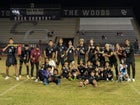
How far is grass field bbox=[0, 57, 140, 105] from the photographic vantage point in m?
11.2

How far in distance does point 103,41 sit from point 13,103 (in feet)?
112

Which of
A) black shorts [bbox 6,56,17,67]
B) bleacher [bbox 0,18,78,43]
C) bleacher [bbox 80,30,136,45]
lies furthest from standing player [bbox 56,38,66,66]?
bleacher [bbox 0,18,78,43]

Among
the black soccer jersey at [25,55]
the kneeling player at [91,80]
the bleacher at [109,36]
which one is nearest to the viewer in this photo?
the kneeling player at [91,80]

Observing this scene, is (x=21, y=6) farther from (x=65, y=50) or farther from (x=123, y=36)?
(x=65, y=50)

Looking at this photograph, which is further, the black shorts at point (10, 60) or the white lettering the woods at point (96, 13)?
the white lettering the woods at point (96, 13)

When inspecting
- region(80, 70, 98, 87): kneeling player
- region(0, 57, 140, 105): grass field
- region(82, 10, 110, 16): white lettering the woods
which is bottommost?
region(0, 57, 140, 105): grass field

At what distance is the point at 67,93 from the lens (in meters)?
13.1

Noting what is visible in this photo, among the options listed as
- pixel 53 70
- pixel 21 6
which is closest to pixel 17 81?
pixel 53 70

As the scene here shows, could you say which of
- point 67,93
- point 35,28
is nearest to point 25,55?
point 67,93

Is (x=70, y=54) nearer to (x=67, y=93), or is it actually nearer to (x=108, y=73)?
(x=108, y=73)

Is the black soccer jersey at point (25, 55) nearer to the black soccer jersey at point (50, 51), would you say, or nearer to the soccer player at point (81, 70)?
Result: the black soccer jersey at point (50, 51)

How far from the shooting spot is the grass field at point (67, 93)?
1125cm

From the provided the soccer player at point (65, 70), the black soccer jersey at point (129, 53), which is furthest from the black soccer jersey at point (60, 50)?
the black soccer jersey at point (129, 53)

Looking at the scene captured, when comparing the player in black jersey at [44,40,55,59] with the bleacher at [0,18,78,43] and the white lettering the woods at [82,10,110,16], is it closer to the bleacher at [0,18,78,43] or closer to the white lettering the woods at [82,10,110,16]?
the bleacher at [0,18,78,43]
